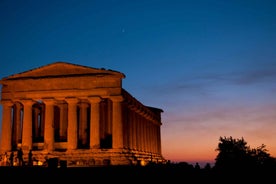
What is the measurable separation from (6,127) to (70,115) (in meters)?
10.7

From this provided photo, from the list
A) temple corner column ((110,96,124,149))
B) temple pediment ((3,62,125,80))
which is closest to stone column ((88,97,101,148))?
temple corner column ((110,96,124,149))

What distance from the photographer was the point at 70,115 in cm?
7219

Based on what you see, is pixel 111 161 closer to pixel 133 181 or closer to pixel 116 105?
pixel 116 105

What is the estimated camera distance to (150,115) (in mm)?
103312

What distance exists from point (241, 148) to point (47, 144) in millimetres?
29241

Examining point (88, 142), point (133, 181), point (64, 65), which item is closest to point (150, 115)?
point (88, 142)

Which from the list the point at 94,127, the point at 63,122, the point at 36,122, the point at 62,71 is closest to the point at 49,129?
the point at 94,127

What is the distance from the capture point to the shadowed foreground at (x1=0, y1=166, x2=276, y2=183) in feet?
117

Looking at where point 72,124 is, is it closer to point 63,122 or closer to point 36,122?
point 63,122

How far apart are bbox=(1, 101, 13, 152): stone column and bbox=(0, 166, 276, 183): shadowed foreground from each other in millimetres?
34760

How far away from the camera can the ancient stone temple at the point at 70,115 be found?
69812 mm

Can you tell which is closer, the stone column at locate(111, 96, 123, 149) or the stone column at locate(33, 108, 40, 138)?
the stone column at locate(111, 96, 123, 149)

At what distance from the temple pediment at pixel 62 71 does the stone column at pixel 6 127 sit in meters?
4.48

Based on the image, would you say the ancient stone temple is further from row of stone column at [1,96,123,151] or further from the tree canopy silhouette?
the tree canopy silhouette
